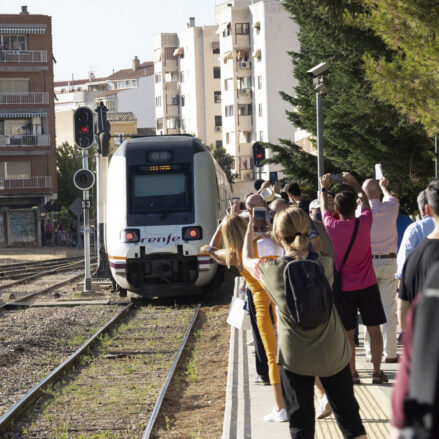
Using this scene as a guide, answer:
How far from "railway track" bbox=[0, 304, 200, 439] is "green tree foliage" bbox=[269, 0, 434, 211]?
5.43 metres

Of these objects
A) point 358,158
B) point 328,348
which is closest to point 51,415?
point 328,348

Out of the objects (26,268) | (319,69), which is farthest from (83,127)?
(26,268)

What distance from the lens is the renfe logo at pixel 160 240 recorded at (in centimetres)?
1975

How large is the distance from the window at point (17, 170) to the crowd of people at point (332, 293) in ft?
216

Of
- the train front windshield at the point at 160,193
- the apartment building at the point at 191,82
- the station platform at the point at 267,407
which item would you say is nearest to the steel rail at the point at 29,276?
the train front windshield at the point at 160,193

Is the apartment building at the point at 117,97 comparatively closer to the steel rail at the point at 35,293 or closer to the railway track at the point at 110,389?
the steel rail at the point at 35,293

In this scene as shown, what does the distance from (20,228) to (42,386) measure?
172 ft

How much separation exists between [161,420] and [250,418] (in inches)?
58.6

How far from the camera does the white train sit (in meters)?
19.8

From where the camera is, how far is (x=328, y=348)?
17.6 feet

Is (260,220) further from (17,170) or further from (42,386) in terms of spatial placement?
(17,170)

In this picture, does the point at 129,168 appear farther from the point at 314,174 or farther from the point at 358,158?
the point at 314,174

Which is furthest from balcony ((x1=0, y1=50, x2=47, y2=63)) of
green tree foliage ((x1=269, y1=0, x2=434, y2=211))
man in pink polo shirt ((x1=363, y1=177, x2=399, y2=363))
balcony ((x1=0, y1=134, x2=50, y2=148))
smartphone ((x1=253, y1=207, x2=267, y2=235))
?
smartphone ((x1=253, y1=207, x2=267, y2=235))

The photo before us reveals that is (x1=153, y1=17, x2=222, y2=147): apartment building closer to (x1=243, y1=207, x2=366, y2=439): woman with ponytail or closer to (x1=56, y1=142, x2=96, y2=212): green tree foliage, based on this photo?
(x1=56, y1=142, x2=96, y2=212): green tree foliage
